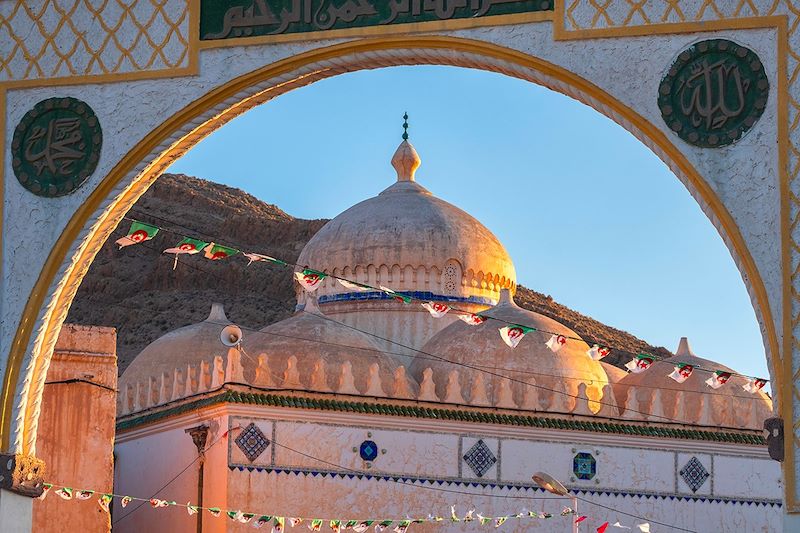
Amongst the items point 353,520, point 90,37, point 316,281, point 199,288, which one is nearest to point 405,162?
point 353,520

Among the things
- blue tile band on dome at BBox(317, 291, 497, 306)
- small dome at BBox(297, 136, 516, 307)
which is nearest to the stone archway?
blue tile band on dome at BBox(317, 291, 497, 306)

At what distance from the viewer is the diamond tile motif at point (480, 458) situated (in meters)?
15.2

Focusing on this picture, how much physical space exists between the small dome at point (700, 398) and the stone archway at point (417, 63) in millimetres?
9506

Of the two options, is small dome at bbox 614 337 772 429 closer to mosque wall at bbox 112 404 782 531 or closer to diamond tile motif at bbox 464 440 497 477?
mosque wall at bbox 112 404 782 531

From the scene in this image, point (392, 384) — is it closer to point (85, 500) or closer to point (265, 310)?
point (85, 500)

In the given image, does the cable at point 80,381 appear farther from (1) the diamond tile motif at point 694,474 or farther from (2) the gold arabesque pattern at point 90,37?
(1) the diamond tile motif at point 694,474

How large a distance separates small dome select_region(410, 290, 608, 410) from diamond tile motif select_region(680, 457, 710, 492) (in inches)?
41.6

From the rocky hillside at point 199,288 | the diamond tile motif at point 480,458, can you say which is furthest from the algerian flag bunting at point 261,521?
the rocky hillside at point 199,288

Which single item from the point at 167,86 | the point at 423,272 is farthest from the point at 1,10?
the point at 423,272

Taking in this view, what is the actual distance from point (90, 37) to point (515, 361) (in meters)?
8.79

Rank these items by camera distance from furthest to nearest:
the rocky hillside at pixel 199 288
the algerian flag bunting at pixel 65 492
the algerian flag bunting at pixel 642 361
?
1. the rocky hillside at pixel 199 288
2. the algerian flag bunting at pixel 65 492
3. the algerian flag bunting at pixel 642 361

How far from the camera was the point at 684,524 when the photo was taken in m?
16.0

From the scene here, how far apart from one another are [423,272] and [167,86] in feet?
34.2

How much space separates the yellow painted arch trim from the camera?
7.04m
